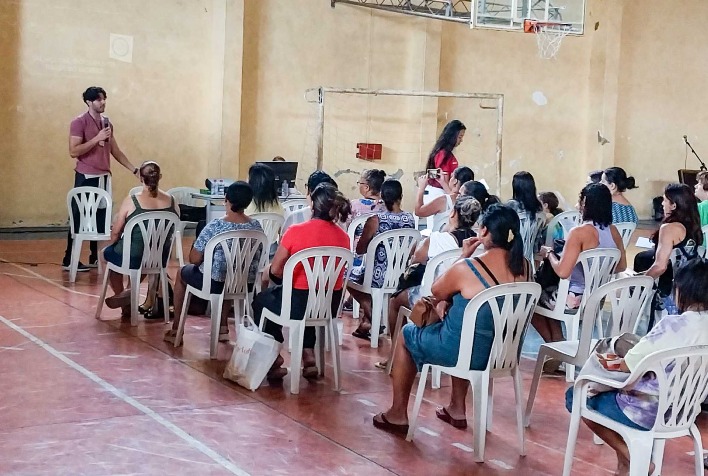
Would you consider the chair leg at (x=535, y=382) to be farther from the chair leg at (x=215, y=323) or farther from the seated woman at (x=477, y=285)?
the chair leg at (x=215, y=323)

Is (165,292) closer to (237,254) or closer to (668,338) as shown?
(237,254)

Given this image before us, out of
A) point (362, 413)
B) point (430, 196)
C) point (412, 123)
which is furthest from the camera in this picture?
point (412, 123)

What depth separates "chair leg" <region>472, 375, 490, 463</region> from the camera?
153 inches

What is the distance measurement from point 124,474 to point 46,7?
313 inches

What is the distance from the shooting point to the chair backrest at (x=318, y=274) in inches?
187

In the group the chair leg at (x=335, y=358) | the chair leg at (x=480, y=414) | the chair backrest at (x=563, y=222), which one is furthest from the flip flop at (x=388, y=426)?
the chair backrest at (x=563, y=222)

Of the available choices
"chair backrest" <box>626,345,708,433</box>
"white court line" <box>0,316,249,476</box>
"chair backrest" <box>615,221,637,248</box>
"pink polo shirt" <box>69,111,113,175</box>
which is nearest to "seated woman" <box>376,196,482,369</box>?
"white court line" <box>0,316,249,476</box>

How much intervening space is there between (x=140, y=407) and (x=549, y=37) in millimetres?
10210

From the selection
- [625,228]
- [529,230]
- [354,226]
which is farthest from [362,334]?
[625,228]

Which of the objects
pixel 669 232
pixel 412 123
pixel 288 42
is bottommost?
pixel 669 232

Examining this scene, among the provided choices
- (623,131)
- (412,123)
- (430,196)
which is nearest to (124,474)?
(430,196)

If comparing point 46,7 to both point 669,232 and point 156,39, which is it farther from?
point 669,232

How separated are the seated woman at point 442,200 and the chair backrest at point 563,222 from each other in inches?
31.8

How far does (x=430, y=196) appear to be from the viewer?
24.5ft
